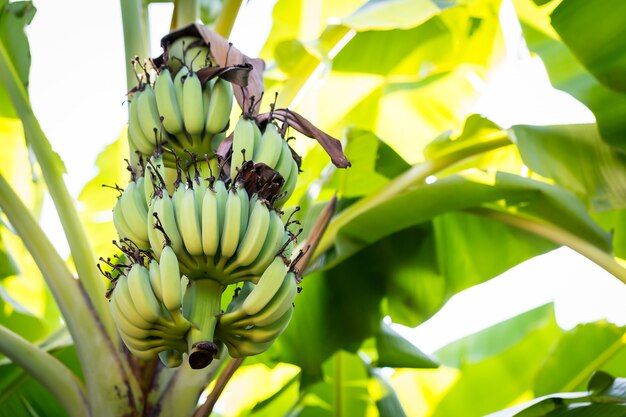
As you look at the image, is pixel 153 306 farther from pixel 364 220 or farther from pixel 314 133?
pixel 364 220

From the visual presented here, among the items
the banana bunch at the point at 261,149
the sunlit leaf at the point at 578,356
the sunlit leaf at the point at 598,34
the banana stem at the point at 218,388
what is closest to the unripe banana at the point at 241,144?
the banana bunch at the point at 261,149

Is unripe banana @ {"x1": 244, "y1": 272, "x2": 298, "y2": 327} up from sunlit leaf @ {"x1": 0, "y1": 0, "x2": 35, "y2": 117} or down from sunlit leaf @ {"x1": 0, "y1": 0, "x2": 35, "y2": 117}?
down

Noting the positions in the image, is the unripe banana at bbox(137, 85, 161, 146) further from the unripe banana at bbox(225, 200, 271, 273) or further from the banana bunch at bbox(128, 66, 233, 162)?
the unripe banana at bbox(225, 200, 271, 273)

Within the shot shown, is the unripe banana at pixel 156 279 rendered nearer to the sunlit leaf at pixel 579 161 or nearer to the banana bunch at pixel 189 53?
the banana bunch at pixel 189 53

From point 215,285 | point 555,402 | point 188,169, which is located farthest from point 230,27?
point 555,402

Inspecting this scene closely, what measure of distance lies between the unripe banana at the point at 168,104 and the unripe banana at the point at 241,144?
0.11 meters

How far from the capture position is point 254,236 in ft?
3.07

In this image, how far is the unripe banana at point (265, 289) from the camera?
92 centimetres

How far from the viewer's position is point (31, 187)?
6.89 feet

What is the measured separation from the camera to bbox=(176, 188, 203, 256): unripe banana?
0.92 meters

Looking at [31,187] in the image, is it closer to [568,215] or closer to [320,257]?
[320,257]

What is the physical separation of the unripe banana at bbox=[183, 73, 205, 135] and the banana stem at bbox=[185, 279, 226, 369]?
0.24 meters

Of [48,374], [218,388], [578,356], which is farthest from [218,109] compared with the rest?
[578,356]

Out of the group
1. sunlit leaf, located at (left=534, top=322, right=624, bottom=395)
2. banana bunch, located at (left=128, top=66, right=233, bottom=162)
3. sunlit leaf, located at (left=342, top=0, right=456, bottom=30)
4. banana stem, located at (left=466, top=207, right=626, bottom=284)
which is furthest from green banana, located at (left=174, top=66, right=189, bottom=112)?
sunlit leaf, located at (left=534, top=322, right=624, bottom=395)
